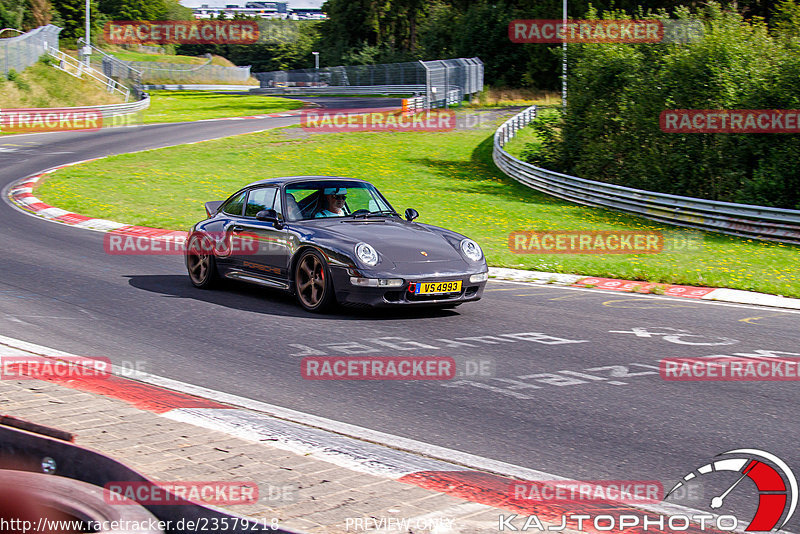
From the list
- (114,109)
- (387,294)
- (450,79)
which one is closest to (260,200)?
(387,294)

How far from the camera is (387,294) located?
933cm

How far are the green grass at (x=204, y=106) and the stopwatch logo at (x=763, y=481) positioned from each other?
137 feet

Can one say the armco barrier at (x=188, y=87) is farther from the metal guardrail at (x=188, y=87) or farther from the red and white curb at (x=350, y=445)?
the red and white curb at (x=350, y=445)

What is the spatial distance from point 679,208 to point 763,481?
54.4 ft

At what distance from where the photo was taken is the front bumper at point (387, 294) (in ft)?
30.6

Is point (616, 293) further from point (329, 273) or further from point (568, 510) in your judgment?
point (568, 510)

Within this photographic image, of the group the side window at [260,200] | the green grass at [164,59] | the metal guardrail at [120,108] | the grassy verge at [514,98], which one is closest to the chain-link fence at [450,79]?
the grassy verge at [514,98]

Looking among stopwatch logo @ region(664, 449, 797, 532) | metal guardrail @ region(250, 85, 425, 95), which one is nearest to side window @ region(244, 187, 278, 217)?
stopwatch logo @ region(664, 449, 797, 532)

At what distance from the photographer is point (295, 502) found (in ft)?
13.9

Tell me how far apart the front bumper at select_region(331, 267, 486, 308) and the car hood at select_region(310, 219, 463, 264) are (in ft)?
0.89

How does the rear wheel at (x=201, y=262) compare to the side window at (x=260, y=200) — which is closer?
the side window at (x=260, y=200)

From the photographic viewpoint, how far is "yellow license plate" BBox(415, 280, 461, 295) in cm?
939

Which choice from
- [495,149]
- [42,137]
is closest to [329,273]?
[495,149]

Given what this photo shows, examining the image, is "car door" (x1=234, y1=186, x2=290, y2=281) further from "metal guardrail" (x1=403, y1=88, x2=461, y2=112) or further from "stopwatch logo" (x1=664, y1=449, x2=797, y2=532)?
"metal guardrail" (x1=403, y1=88, x2=461, y2=112)
